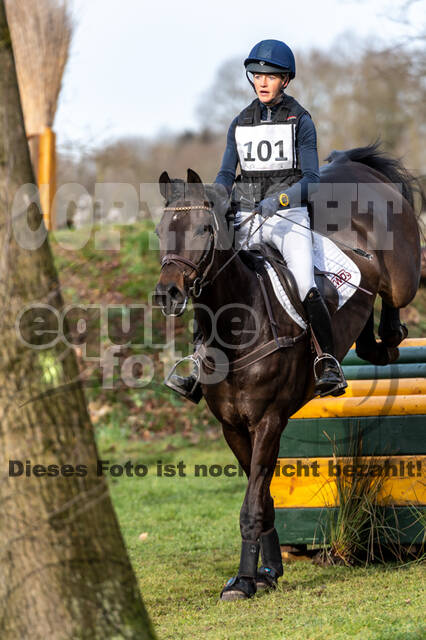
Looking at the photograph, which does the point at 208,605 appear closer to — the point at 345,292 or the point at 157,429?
the point at 345,292

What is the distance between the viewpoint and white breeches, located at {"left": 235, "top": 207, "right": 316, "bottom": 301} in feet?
17.4

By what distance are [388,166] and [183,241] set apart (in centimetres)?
282

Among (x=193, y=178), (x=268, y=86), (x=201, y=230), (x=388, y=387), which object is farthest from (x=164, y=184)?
(x=388, y=387)

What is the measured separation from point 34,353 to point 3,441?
1.06ft

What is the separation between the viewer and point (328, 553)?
5680 millimetres

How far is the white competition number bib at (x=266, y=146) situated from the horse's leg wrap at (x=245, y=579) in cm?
238

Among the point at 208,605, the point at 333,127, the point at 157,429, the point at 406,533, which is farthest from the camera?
the point at 333,127

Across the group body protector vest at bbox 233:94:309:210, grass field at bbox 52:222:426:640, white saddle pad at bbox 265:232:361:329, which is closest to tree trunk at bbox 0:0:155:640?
grass field at bbox 52:222:426:640

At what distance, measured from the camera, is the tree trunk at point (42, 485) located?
2902 millimetres

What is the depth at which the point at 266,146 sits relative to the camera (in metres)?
5.56

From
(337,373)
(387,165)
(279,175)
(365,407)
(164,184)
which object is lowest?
(365,407)

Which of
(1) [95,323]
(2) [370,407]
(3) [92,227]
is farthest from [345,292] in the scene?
(3) [92,227]

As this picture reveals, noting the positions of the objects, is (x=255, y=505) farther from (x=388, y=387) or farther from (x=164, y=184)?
(x=164, y=184)

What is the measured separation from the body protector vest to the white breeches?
0.16m
